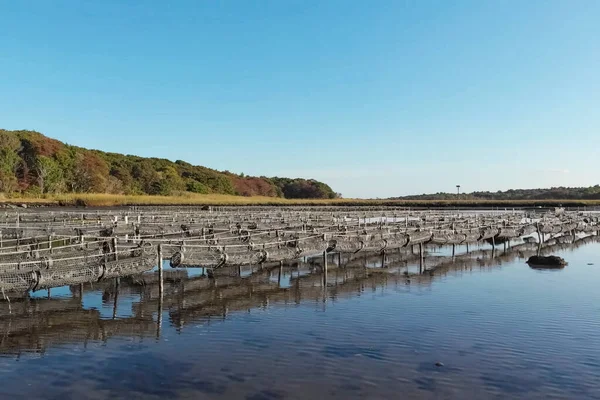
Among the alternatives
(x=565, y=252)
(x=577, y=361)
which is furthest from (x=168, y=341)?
(x=565, y=252)

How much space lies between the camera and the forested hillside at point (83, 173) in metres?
77.6

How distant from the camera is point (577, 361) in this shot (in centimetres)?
1032

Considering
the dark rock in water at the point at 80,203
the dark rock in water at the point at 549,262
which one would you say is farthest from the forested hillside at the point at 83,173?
the dark rock in water at the point at 549,262

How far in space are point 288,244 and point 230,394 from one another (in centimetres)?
1382

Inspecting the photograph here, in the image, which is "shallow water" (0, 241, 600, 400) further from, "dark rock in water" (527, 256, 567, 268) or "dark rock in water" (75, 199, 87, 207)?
"dark rock in water" (75, 199, 87, 207)

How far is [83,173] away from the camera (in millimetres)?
83688

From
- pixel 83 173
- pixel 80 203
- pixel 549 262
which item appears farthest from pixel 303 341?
pixel 83 173

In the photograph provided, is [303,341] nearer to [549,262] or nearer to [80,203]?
[549,262]

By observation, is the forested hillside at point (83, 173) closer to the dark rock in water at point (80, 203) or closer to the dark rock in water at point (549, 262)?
the dark rock in water at point (80, 203)

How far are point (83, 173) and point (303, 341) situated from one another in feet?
262

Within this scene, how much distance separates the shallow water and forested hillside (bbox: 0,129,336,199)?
207 feet

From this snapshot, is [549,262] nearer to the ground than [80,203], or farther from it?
nearer to the ground

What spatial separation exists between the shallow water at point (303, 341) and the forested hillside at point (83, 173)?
6320 centimetres

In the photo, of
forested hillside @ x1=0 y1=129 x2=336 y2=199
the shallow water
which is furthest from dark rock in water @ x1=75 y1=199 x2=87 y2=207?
the shallow water
